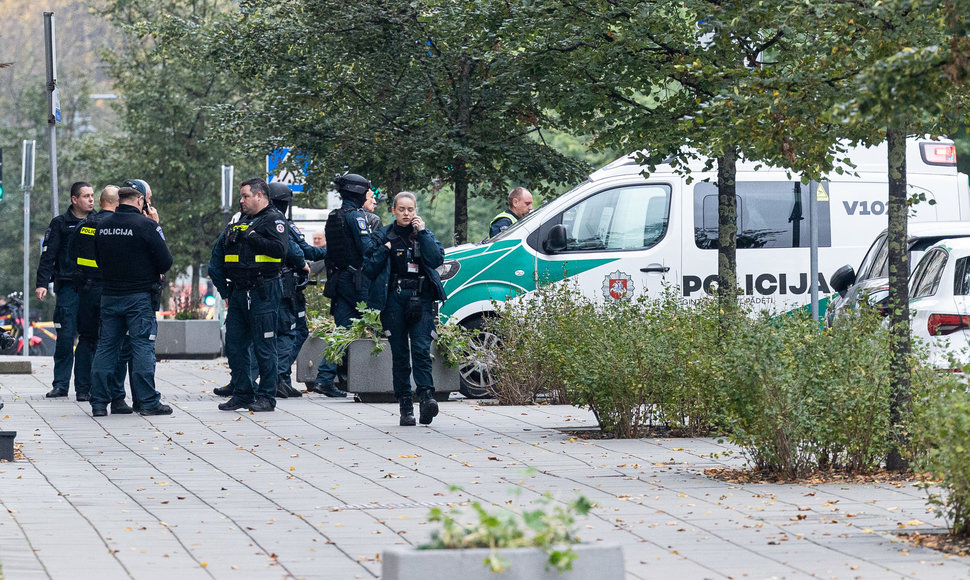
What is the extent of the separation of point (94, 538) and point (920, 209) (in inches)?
445

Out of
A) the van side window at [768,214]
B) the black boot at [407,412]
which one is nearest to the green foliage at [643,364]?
the black boot at [407,412]

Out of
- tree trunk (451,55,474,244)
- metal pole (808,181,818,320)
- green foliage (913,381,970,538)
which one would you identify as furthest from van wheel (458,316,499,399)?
green foliage (913,381,970,538)

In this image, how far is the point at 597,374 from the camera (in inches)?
403

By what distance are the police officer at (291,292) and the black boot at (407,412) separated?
1981 mm

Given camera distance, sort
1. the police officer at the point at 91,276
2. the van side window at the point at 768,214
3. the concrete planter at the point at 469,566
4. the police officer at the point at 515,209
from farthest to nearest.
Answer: the police officer at the point at 515,209, the van side window at the point at 768,214, the police officer at the point at 91,276, the concrete planter at the point at 469,566

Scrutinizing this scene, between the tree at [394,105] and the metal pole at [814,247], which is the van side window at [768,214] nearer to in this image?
the metal pole at [814,247]

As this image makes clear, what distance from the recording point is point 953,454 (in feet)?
20.2

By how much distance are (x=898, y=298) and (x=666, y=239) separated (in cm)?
630

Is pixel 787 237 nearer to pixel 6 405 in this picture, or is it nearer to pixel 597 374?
pixel 597 374

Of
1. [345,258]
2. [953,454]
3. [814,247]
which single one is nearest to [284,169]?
[345,258]

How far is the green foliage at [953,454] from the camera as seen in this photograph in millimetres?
6125

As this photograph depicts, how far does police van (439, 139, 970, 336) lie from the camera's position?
1424cm

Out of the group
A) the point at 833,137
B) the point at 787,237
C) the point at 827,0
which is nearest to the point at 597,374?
the point at 833,137

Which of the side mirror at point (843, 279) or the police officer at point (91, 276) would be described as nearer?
the police officer at point (91, 276)
